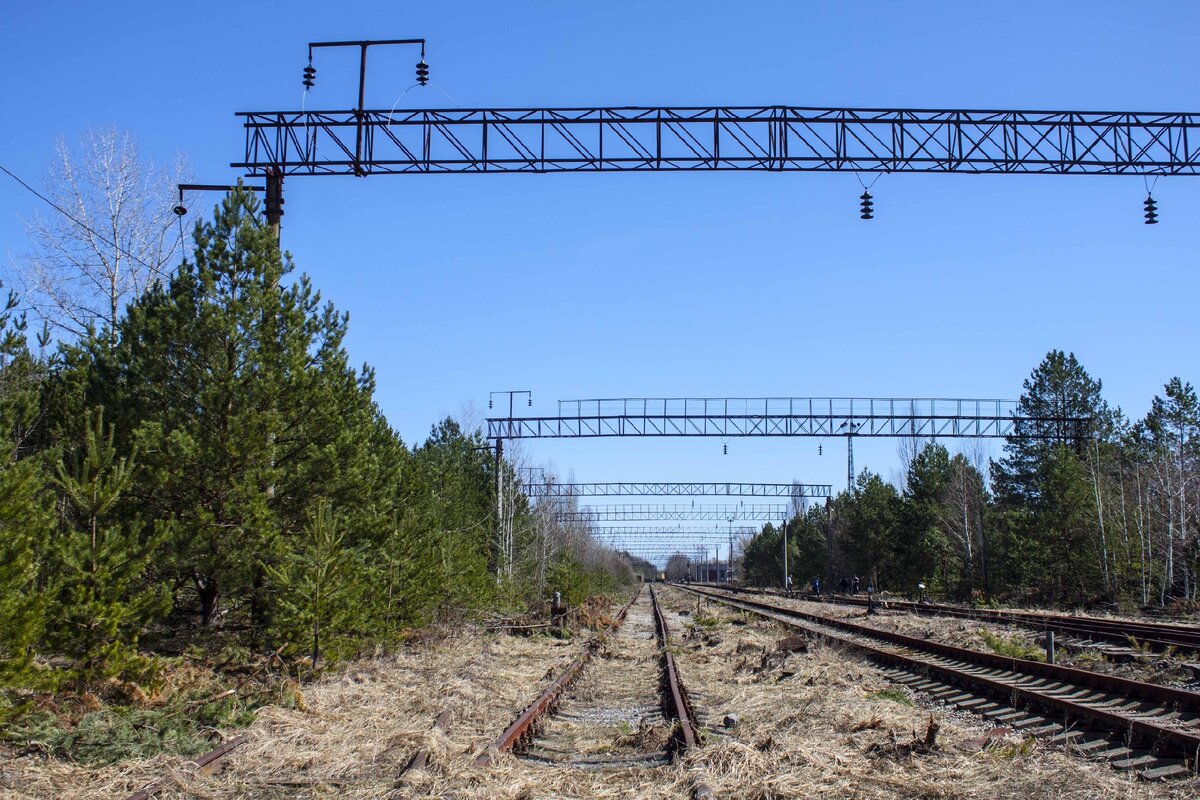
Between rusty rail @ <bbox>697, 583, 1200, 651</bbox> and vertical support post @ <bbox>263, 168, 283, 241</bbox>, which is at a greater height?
vertical support post @ <bbox>263, 168, 283, 241</bbox>

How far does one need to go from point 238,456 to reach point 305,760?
5876mm

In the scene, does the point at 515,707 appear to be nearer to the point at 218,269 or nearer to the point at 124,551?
the point at 124,551

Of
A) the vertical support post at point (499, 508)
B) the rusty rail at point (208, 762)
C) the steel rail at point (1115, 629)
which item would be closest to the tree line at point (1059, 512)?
the steel rail at point (1115, 629)

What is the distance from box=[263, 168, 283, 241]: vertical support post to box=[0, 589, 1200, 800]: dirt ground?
25.6 ft

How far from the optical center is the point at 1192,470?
1615 inches

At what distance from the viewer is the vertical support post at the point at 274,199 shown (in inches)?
651

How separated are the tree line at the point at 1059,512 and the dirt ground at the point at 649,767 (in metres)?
26.8

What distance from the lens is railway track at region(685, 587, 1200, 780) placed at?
8.30 metres

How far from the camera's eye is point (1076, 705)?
33.2ft

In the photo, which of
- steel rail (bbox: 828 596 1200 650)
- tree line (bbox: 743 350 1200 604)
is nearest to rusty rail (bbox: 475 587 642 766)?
steel rail (bbox: 828 596 1200 650)

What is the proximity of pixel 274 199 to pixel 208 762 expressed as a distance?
11612 millimetres

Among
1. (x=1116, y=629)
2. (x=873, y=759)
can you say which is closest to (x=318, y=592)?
(x=873, y=759)

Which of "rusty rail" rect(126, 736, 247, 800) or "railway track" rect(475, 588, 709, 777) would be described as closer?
"rusty rail" rect(126, 736, 247, 800)

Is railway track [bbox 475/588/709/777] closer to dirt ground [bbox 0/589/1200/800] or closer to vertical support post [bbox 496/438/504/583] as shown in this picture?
dirt ground [bbox 0/589/1200/800]
